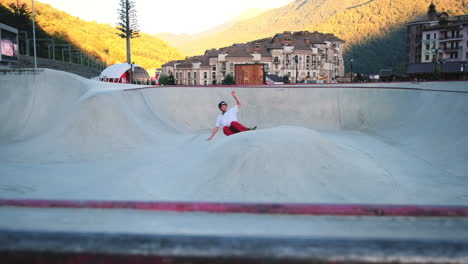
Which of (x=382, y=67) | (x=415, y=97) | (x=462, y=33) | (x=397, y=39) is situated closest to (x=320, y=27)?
(x=397, y=39)

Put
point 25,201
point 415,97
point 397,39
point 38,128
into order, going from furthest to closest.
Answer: point 397,39, point 415,97, point 38,128, point 25,201

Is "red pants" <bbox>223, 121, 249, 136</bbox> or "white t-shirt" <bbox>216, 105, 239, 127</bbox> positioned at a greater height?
"white t-shirt" <bbox>216, 105, 239, 127</bbox>

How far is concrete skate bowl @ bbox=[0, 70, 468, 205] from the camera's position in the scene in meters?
8.89

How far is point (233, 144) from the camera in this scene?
10.6 meters

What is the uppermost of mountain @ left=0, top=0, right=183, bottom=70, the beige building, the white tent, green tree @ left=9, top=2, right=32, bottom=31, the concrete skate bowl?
mountain @ left=0, top=0, right=183, bottom=70

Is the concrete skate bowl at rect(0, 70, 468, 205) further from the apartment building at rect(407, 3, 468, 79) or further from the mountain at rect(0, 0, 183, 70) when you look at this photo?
the mountain at rect(0, 0, 183, 70)

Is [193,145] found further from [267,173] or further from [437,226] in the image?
[437,226]

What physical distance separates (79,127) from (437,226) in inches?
556

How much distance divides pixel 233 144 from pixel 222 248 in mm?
8374

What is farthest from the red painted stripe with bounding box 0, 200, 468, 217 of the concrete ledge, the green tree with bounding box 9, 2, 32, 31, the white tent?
the green tree with bounding box 9, 2, 32, 31

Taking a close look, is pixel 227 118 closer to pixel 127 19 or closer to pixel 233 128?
pixel 233 128

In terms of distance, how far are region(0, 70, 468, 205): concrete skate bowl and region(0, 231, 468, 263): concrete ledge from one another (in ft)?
19.3

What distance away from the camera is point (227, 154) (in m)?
10.2

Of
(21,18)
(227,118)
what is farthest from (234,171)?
(21,18)
